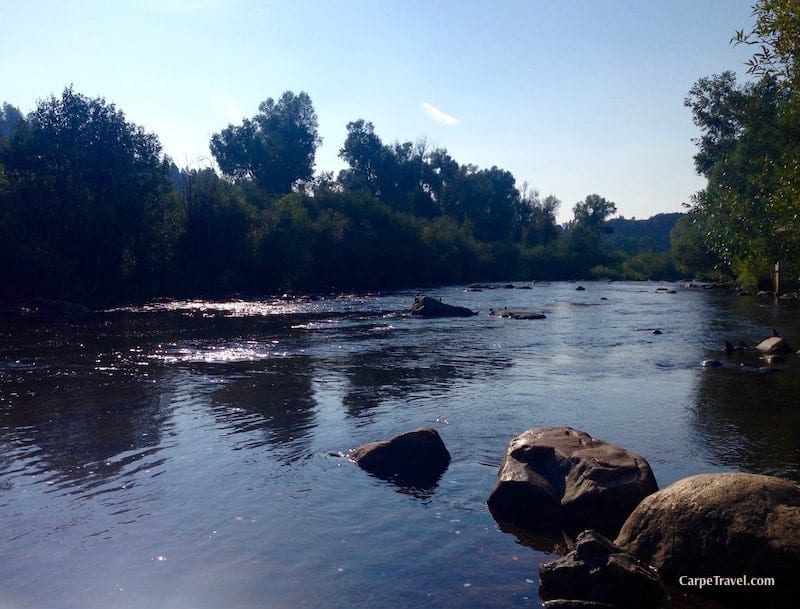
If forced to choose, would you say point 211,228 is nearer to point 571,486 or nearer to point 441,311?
point 441,311

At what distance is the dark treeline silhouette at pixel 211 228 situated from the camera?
4869 cm

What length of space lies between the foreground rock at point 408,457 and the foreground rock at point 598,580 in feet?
12.9

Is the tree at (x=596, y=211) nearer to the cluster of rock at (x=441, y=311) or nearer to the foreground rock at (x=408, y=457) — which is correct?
the cluster of rock at (x=441, y=311)

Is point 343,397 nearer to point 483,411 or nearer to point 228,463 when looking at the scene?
point 483,411

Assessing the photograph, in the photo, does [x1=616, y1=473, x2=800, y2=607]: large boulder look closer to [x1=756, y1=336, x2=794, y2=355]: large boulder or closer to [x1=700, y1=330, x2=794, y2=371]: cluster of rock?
[x1=700, y1=330, x2=794, y2=371]: cluster of rock

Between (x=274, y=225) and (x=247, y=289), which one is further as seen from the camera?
(x=274, y=225)

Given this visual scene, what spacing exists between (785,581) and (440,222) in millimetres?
103419

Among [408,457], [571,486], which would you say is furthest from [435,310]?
[571,486]

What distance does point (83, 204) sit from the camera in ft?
165

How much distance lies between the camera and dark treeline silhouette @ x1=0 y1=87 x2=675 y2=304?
48.7 m

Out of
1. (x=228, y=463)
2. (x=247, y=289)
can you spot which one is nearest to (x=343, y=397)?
(x=228, y=463)

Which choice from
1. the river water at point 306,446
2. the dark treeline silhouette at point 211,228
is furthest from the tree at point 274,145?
the river water at point 306,446

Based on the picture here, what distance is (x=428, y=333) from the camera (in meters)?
32.0

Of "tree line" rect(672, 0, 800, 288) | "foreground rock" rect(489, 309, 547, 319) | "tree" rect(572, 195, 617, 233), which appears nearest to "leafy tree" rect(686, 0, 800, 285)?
"tree line" rect(672, 0, 800, 288)
